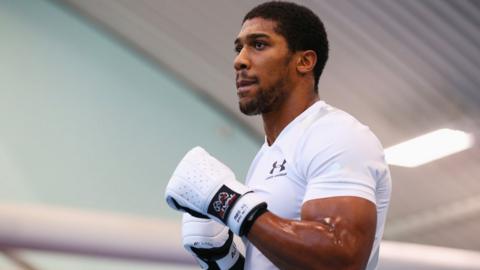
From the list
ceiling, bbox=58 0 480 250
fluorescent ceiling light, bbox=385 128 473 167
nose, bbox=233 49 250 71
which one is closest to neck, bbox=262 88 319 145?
nose, bbox=233 49 250 71

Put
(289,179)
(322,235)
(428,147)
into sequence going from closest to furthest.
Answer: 1. (322,235)
2. (289,179)
3. (428,147)

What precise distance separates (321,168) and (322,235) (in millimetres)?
171

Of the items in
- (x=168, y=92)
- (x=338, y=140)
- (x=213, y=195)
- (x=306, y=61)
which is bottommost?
(x=213, y=195)

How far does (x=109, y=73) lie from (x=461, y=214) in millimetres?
4102

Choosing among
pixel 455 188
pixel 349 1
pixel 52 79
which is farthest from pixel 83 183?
pixel 455 188

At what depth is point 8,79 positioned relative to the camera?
250 inches

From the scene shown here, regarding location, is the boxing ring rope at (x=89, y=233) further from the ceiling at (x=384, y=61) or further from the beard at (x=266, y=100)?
the ceiling at (x=384, y=61)

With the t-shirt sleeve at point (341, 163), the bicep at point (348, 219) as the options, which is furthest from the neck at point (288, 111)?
the bicep at point (348, 219)

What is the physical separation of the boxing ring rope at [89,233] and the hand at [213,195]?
24.6 inches

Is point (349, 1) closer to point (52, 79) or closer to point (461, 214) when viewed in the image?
point (52, 79)

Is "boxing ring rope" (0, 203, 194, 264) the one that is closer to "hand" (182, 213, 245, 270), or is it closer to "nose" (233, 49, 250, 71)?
"hand" (182, 213, 245, 270)

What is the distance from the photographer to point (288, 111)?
187 centimetres

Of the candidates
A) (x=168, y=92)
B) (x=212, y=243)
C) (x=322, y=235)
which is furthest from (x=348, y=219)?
(x=168, y=92)

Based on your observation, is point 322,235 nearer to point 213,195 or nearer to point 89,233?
point 213,195
